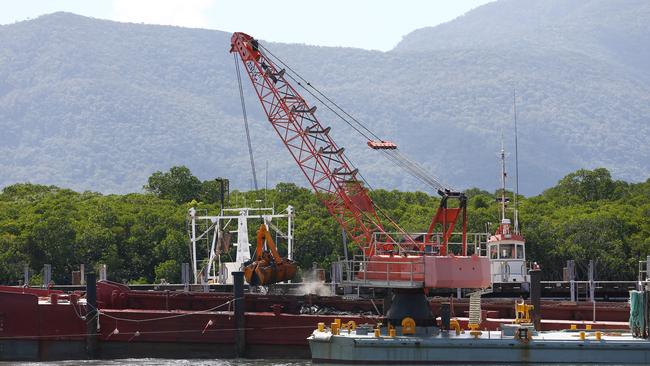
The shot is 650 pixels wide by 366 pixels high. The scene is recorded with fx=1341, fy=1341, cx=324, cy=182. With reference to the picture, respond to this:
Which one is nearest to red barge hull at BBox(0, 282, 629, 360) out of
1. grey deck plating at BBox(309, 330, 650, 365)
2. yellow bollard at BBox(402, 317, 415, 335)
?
yellow bollard at BBox(402, 317, 415, 335)

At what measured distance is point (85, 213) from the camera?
108562 millimetres

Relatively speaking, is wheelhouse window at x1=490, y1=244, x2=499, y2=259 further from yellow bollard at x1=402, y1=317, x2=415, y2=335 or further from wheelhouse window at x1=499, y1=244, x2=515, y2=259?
yellow bollard at x1=402, y1=317, x2=415, y2=335

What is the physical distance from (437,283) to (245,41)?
79.2ft

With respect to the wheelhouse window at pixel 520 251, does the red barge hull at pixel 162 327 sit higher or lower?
lower

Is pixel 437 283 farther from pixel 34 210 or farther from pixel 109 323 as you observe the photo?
pixel 34 210

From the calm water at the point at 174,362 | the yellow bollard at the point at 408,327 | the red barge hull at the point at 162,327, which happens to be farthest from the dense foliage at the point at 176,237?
the yellow bollard at the point at 408,327

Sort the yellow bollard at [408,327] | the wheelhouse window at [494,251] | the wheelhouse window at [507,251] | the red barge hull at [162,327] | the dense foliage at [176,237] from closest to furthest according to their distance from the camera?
1. the yellow bollard at [408,327]
2. the red barge hull at [162,327]
3. the wheelhouse window at [507,251]
4. the wheelhouse window at [494,251]
5. the dense foliage at [176,237]

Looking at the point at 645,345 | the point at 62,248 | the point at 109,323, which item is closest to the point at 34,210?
the point at 62,248

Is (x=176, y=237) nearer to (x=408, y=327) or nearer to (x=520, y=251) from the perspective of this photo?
(x=520, y=251)

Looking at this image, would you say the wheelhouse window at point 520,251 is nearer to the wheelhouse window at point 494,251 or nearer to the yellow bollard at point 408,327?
the wheelhouse window at point 494,251

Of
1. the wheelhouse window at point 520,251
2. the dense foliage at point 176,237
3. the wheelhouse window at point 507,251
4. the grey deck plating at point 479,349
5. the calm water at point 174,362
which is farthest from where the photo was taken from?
the dense foliage at point 176,237

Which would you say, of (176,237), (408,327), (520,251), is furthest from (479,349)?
(176,237)

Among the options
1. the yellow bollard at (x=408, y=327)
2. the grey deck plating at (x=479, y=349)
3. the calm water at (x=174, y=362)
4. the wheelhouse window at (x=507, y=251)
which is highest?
the wheelhouse window at (x=507, y=251)

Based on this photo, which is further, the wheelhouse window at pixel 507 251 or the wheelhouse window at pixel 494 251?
the wheelhouse window at pixel 494 251
